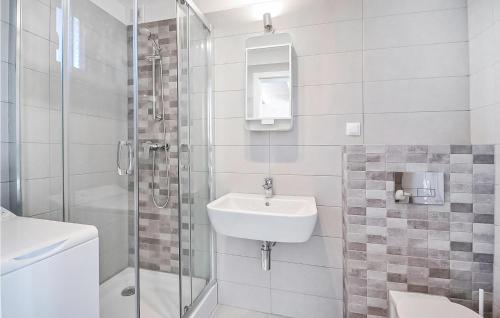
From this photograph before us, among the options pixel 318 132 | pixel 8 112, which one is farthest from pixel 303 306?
pixel 8 112

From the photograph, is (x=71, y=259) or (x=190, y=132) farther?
(x=190, y=132)

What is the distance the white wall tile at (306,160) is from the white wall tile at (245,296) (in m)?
0.93

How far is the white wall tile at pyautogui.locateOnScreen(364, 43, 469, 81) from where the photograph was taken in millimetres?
1508

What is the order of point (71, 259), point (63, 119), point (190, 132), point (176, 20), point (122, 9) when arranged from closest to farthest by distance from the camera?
1. point (71, 259)
2. point (63, 119)
3. point (122, 9)
4. point (176, 20)
5. point (190, 132)

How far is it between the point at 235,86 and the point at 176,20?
596 mm

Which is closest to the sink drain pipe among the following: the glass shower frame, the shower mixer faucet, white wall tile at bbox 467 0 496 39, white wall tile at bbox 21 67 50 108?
the glass shower frame

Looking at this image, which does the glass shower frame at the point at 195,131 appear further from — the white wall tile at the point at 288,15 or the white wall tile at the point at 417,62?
the white wall tile at the point at 417,62

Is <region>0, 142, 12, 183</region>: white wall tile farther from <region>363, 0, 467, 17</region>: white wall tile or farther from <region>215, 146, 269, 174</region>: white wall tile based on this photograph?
<region>363, 0, 467, 17</region>: white wall tile

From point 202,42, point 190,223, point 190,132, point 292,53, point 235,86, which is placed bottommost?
point 190,223

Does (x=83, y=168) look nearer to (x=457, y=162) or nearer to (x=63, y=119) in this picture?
(x=63, y=119)

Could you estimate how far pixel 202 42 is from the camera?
184cm

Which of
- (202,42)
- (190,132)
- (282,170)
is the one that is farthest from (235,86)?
(282,170)

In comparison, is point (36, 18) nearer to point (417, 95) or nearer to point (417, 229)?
point (417, 95)

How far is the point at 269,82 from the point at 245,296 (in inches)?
65.6
